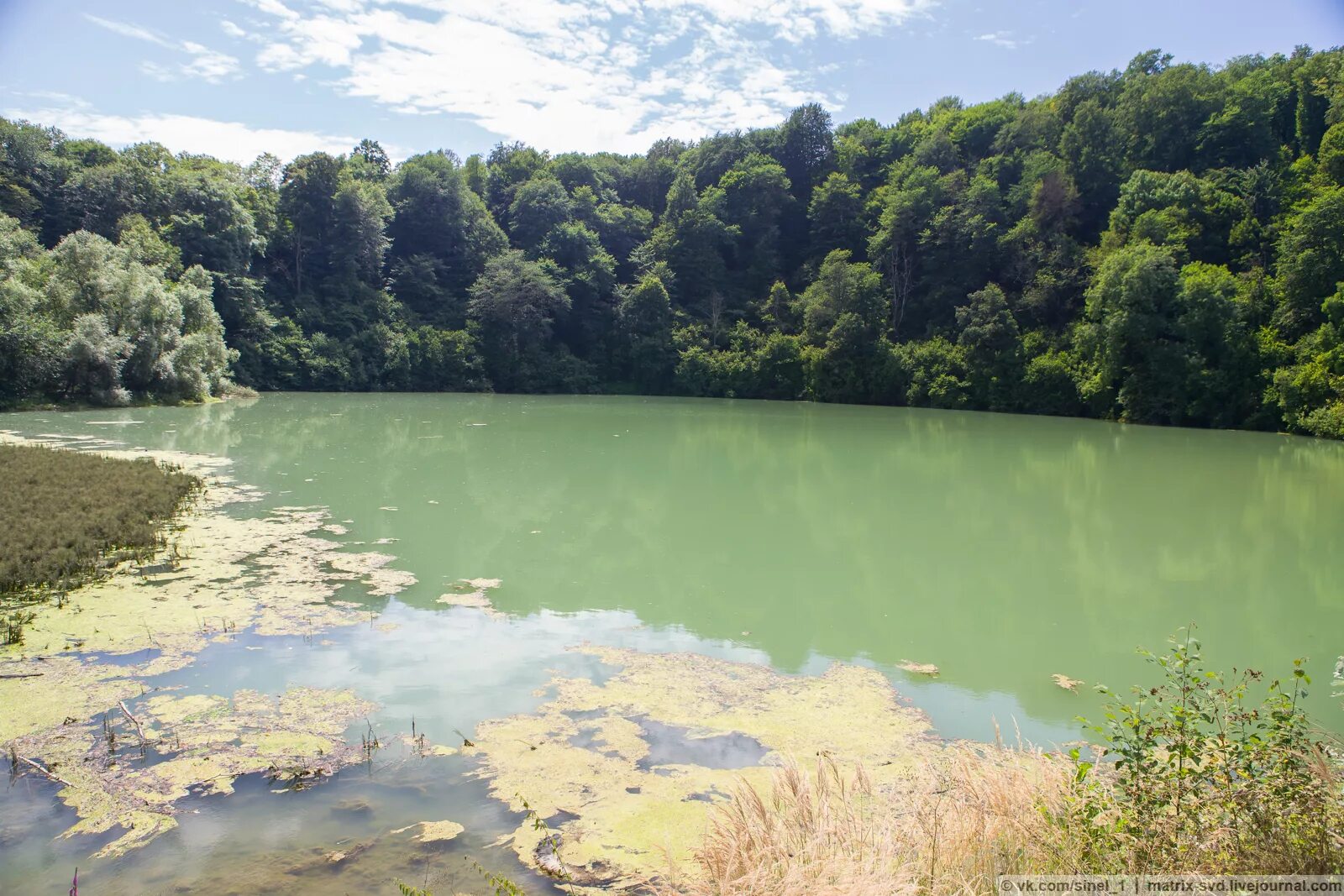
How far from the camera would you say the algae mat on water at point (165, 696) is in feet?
14.7

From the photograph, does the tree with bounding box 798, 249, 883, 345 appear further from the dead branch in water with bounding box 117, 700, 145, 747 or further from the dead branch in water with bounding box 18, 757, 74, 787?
the dead branch in water with bounding box 18, 757, 74, 787

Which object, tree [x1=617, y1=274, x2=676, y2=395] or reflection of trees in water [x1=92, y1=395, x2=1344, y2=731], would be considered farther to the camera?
tree [x1=617, y1=274, x2=676, y2=395]

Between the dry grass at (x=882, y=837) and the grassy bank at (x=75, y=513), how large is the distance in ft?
23.3

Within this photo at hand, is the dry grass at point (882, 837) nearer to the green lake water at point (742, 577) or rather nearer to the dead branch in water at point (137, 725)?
the green lake water at point (742, 577)

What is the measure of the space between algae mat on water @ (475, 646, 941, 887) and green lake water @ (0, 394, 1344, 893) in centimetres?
27

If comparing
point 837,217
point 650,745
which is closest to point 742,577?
point 650,745

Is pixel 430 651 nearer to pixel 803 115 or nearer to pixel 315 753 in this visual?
pixel 315 753

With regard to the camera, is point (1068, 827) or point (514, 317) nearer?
point (1068, 827)

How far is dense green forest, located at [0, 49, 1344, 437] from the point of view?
26.2 metres

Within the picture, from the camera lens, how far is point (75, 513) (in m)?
9.13

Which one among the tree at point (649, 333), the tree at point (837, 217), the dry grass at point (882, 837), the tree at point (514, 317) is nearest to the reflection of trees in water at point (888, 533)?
the dry grass at point (882, 837)

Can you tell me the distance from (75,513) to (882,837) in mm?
9424

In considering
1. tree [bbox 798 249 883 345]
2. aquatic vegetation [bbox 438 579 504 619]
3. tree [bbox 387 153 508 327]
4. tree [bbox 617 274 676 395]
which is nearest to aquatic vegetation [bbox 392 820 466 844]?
aquatic vegetation [bbox 438 579 504 619]

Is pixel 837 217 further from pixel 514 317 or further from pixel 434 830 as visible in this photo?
pixel 434 830
